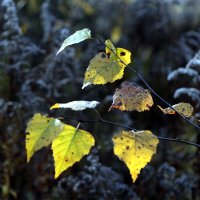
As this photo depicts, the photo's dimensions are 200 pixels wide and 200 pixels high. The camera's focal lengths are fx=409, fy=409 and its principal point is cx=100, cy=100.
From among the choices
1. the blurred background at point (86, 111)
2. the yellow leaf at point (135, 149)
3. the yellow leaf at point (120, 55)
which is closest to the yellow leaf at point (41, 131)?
the yellow leaf at point (135, 149)

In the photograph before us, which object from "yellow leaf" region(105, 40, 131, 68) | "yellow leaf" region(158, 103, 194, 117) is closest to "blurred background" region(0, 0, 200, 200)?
"yellow leaf" region(158, 103, 194, 117)

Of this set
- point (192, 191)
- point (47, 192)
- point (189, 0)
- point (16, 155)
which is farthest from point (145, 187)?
point (189, 0)

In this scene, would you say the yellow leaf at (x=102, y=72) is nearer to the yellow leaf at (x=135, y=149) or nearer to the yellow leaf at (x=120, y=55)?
the yellow leaf at (x=120, y=55)

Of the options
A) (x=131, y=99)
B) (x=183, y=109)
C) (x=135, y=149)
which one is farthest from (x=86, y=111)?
(x=135, y=149)

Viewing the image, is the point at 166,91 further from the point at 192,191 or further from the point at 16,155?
the point at 16,155

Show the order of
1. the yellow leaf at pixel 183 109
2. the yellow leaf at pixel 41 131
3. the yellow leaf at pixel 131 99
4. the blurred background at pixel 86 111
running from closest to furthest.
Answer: the yellow leaf at pixel 41 131 → the yellow leaf at pixel 131 99 → the yellow leaf at pixel 183 109 → the blurred background at pixel 86 111
